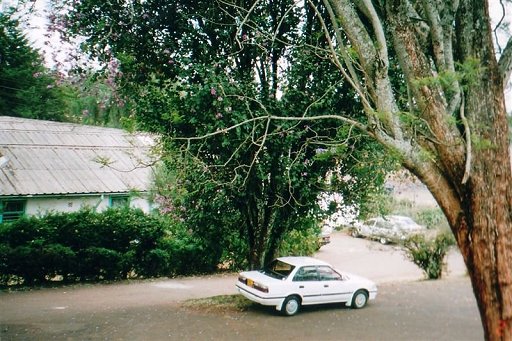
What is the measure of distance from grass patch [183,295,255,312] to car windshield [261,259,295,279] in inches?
42.4

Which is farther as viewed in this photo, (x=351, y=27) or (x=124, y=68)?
(x=124, y=68)

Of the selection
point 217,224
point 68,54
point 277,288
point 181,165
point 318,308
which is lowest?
point 318,308

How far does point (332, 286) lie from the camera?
10.9 m

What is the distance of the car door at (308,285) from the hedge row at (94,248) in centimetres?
536

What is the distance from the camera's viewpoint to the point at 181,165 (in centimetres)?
957

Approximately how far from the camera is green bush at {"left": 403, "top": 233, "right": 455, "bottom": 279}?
16.1 metres

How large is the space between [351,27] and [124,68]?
232 inches

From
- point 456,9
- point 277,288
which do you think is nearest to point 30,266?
point 277,288

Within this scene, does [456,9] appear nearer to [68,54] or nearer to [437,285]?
[68,54]

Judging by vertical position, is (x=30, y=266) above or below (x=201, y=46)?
below

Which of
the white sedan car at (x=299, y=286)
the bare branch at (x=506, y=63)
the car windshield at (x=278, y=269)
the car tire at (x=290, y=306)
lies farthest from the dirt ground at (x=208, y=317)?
the bare branch at (x=506, y=63)

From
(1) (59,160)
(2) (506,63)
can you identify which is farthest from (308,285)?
(1) (59,160)

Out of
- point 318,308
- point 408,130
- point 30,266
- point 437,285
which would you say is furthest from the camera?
point 437,285

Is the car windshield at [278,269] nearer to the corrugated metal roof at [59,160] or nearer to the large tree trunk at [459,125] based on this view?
the large tree trunk at [459,125]
